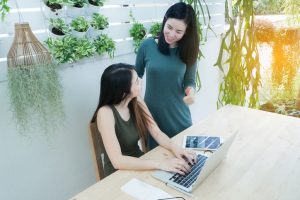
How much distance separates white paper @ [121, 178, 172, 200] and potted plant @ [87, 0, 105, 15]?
1.07 m

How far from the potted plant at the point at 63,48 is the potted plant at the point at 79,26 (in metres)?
0.05

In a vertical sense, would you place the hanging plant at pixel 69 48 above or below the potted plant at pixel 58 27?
below

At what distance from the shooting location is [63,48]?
1480 millimetres

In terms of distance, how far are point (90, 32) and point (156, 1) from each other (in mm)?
783

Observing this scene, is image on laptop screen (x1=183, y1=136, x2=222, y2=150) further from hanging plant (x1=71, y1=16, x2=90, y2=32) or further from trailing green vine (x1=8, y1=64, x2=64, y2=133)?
hanging plant (x1=71, y1=16, x2=90, y2=32)

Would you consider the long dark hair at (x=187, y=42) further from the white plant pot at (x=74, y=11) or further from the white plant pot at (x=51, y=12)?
the white plant pot at (x=51, y=12)

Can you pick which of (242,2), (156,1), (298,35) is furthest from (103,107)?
(298,35)

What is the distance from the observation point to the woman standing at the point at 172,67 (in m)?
1.64

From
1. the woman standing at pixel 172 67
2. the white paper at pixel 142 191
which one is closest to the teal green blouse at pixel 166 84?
the woman standing at pixel 172 67

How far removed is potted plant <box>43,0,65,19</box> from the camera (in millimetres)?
1427

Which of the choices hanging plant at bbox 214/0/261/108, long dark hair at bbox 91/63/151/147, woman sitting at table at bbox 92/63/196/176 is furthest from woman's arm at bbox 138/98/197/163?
hanging plant at bbox 214/0/261/108

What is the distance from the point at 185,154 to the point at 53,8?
1.05 metres

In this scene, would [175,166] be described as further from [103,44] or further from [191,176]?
[103,44]

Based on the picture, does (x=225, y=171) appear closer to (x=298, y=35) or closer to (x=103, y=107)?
(x=103, y=107)
